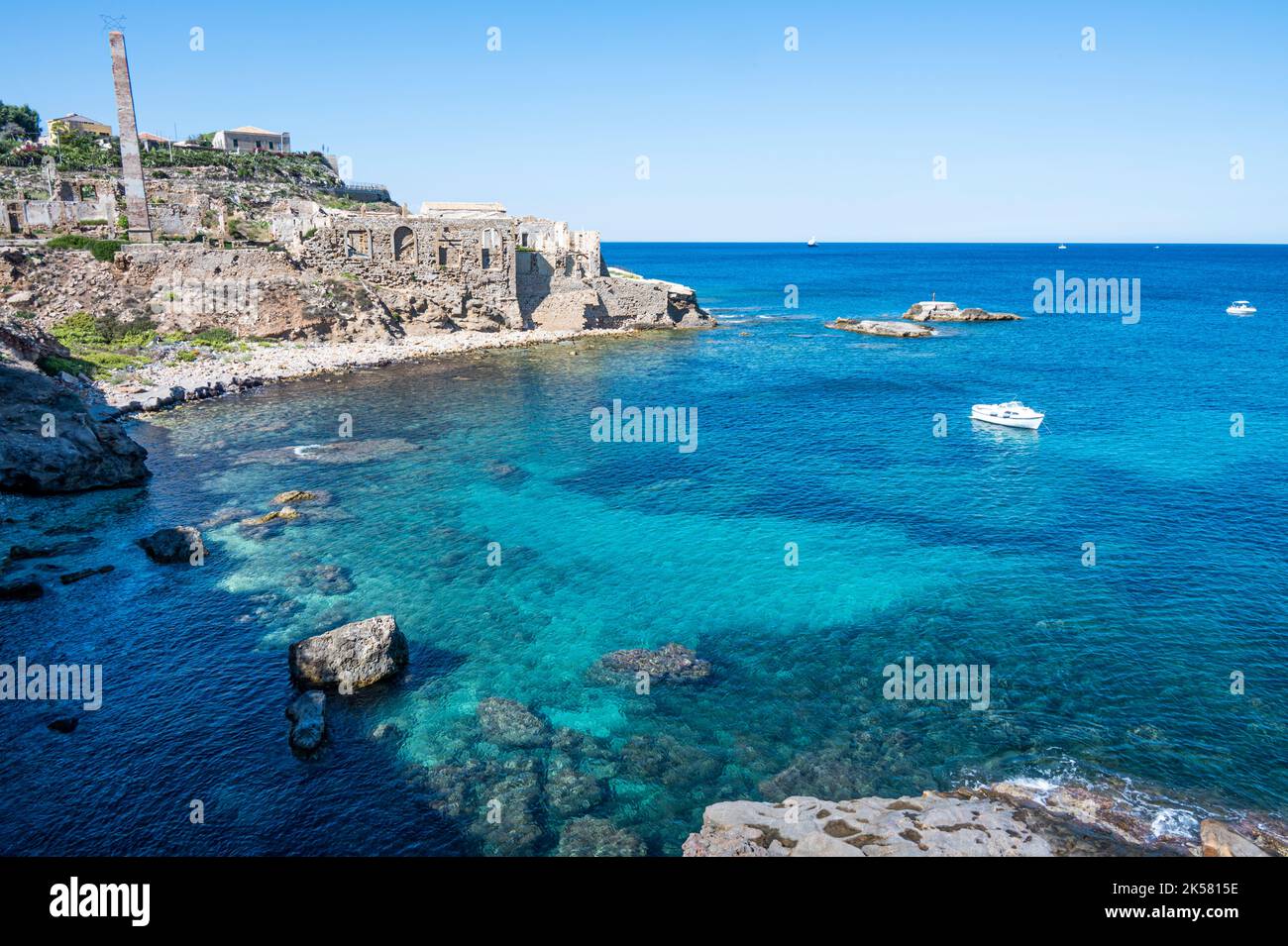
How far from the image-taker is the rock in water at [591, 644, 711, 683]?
71.5 feet

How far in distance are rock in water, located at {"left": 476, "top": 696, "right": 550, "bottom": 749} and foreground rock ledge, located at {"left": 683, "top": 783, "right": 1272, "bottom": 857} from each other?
5975mm

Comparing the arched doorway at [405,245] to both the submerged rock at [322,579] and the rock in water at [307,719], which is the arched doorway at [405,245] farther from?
the rock in water at [307,719]

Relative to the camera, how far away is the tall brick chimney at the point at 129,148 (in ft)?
202

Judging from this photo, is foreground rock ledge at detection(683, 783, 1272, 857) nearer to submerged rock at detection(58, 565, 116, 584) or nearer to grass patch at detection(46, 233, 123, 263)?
submerged rock at detection(58, 565, 116, 584)

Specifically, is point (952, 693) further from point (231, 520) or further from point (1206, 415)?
point (1206, 415)

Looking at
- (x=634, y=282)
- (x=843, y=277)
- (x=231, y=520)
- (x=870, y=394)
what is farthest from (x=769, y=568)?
(x=843, y=277)

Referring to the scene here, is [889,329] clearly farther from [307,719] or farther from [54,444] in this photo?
[307,719]

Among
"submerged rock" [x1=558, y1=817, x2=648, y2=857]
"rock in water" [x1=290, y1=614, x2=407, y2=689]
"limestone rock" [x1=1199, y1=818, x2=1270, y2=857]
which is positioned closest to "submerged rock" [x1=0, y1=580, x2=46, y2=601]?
"rock in water" [x1=290, y1=614, x2=407, y2=689]

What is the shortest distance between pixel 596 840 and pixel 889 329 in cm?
7972

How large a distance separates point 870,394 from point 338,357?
139 feet

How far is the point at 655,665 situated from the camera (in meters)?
22.3

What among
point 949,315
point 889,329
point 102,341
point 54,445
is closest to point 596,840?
point 54,445

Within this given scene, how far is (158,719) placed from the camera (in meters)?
19.1

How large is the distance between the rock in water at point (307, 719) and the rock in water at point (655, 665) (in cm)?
720
